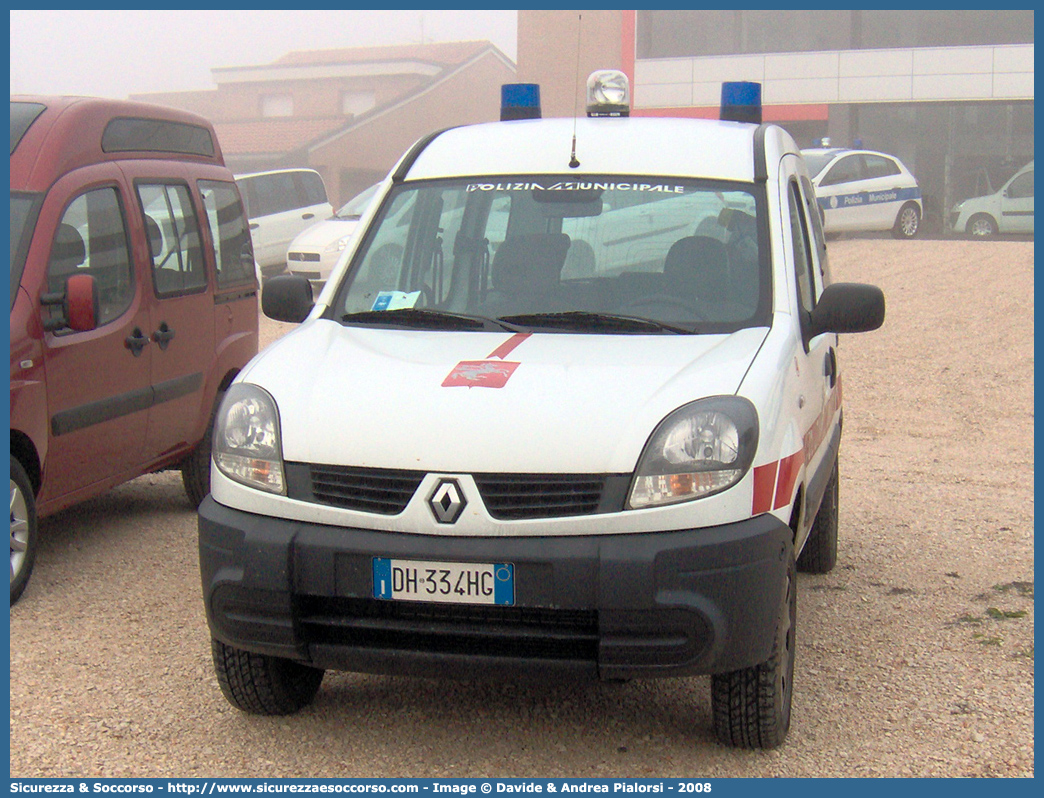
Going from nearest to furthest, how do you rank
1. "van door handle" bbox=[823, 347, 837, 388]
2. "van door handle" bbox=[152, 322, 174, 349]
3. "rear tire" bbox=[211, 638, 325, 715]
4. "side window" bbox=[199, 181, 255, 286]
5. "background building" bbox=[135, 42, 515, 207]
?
"rear tire" bbox=[211, 638, 325, 715] < "van door handle" bbox=[823, 347, 837, 388] < "van door handle" bbox=[152, 322, 174, 349] < "side window" bbox=[199, 181, 255, 286] < "background building" bbox=[135, 42, 515, 207]

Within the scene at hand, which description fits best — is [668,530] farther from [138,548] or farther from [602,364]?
[138,548]

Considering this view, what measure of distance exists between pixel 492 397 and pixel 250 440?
0.73 metres

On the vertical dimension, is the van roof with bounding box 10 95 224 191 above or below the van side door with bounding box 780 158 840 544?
above

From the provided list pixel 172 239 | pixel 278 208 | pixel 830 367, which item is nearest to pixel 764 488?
pixel 830 367

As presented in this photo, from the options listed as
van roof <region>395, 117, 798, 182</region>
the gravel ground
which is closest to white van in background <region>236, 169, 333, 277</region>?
the gravel ground

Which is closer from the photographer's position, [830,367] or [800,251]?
[800,251]

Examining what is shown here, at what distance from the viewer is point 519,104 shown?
5.83 meters

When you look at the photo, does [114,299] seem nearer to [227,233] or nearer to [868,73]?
[227,233]

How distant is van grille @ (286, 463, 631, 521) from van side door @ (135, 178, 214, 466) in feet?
10.4

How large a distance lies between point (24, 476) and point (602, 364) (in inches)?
112

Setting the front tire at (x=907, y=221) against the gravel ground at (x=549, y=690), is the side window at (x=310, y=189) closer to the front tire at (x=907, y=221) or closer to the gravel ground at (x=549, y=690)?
the front tire at (x=907, y=221)

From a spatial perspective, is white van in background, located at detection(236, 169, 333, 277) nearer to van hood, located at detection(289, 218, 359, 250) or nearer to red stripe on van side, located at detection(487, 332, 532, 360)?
van hood, located at detection(289, 218, 359, 250)

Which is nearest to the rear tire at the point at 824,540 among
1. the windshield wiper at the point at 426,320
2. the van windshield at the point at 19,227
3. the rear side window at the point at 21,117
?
the windshield wiper at the point at 426,320

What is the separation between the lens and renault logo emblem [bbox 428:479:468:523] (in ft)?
11.5
